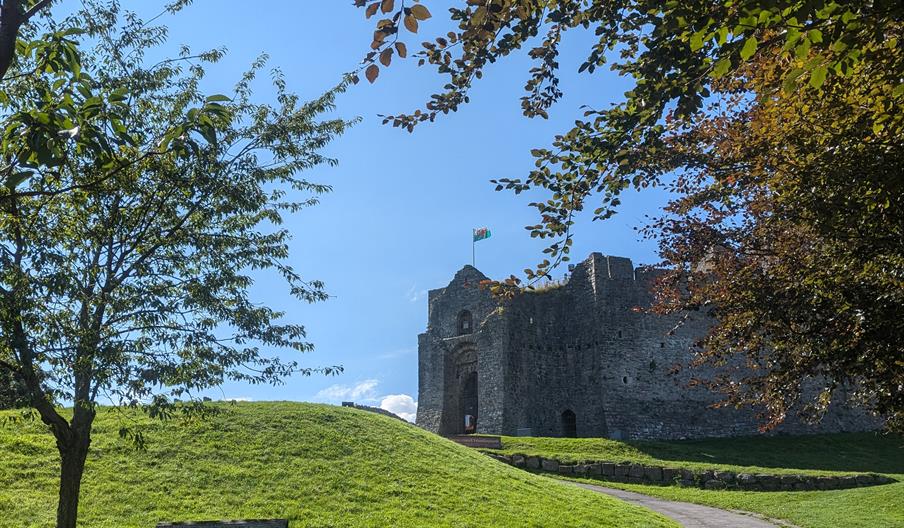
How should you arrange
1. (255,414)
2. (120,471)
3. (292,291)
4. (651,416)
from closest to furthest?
(292,291), (120,471), (255,414), (651,416)

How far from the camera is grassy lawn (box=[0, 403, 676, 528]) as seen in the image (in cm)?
1414

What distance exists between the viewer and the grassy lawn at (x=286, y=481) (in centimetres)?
1414

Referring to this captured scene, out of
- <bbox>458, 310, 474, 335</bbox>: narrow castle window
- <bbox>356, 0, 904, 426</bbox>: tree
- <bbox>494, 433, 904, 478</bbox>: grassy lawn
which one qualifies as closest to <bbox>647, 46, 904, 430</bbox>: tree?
<bbox>356, 0, 904, 426</bbox>: tree

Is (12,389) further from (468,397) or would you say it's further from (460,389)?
(468,397)

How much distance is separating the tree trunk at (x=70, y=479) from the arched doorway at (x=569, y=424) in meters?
30.8

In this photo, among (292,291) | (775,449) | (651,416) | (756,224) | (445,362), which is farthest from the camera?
(445,362)

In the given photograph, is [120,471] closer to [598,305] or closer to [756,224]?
[756,224]

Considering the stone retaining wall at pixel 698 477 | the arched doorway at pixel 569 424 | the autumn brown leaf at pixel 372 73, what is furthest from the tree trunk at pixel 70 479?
the arched doorway at pixel 569 424

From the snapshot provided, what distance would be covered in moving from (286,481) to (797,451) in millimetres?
26170

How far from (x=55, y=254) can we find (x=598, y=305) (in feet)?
105

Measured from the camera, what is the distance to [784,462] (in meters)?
30.4

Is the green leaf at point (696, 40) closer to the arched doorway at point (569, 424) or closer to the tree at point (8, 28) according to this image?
the tree at point (8, 28)

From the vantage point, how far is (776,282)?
9.68 metres

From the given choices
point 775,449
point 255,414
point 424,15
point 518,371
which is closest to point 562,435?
point 518,371
